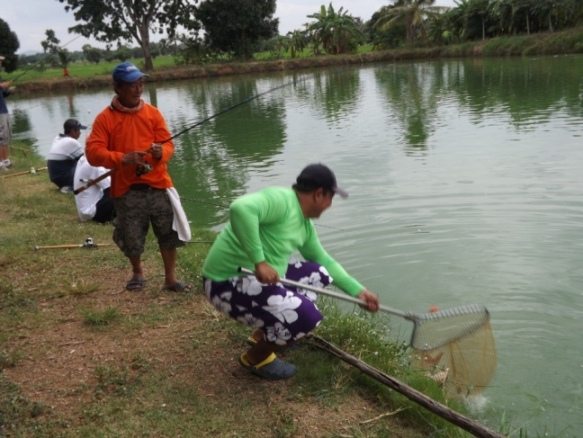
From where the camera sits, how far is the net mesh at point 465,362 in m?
3.70

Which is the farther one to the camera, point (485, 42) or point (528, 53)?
point (485, 42)

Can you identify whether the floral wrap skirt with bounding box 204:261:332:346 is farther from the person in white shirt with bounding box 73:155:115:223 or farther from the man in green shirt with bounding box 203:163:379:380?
the person in white shirt with bounding box 73:155:115:223

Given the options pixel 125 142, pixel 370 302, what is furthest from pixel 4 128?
pixel 370 302

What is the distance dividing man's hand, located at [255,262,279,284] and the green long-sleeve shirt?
31 millimetres

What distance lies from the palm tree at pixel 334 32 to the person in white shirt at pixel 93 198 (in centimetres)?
4151

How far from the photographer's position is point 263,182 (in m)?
10.6

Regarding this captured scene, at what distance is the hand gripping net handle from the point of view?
3459mm

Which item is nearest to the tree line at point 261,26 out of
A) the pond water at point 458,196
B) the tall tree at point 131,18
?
the tall tree at point 131,18

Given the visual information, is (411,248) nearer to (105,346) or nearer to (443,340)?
(443,340)

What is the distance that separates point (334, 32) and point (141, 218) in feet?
146

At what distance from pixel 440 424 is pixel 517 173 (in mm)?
6832

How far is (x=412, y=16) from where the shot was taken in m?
44.0

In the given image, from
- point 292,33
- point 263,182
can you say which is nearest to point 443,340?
point 263,182

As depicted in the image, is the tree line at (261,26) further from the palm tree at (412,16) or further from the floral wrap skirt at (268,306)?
the floral wrap skirt at (268,306)
